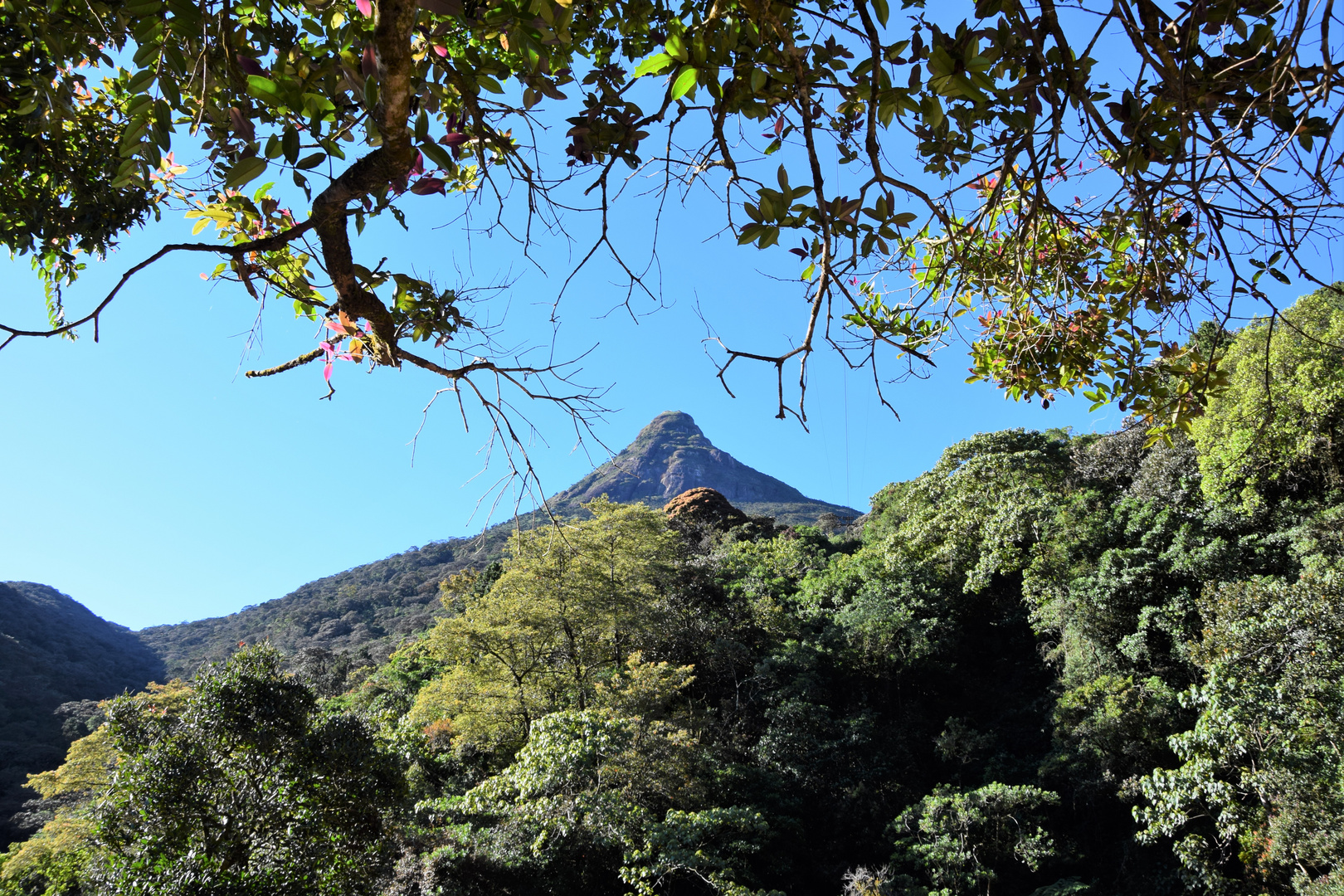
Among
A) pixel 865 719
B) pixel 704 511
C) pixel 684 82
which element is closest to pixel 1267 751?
pixel 865 719

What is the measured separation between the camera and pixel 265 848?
16.0 ft

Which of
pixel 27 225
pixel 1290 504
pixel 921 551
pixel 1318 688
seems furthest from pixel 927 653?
pixel 27 225

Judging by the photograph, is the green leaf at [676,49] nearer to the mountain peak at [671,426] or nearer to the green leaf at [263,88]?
the green leaf at [263,88]

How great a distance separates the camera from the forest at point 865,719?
5.32 metres

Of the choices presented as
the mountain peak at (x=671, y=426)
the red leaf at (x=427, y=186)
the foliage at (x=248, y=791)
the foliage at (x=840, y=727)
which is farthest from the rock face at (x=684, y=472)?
the red leaf at (x=427, y=186)

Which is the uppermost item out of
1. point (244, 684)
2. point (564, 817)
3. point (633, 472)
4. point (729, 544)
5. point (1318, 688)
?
point (633, 472)

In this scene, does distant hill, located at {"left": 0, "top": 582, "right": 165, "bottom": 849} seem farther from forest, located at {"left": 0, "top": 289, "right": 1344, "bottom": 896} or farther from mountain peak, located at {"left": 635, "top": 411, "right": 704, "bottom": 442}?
mountain peak, located at {"left": 635, "top": 411, "right": 704, "bottom": 442}

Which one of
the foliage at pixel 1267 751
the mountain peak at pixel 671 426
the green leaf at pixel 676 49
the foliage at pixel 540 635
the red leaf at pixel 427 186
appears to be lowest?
the foliage at pixel 1267 751

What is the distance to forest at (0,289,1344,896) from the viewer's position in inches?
209

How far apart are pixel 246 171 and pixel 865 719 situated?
11.1 m

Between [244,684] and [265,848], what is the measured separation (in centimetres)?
119

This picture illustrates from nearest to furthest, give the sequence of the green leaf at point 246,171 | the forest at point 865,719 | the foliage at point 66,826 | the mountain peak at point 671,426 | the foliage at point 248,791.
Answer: the green leaf at point 246,171 < the foliage at point 248,791 < the forest at point 865,719 < the foliage at point 66,826 < the mountain peak at point 671,426

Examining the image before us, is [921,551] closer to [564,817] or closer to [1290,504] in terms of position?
[1290,504]

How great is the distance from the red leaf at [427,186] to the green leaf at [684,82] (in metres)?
0.49
